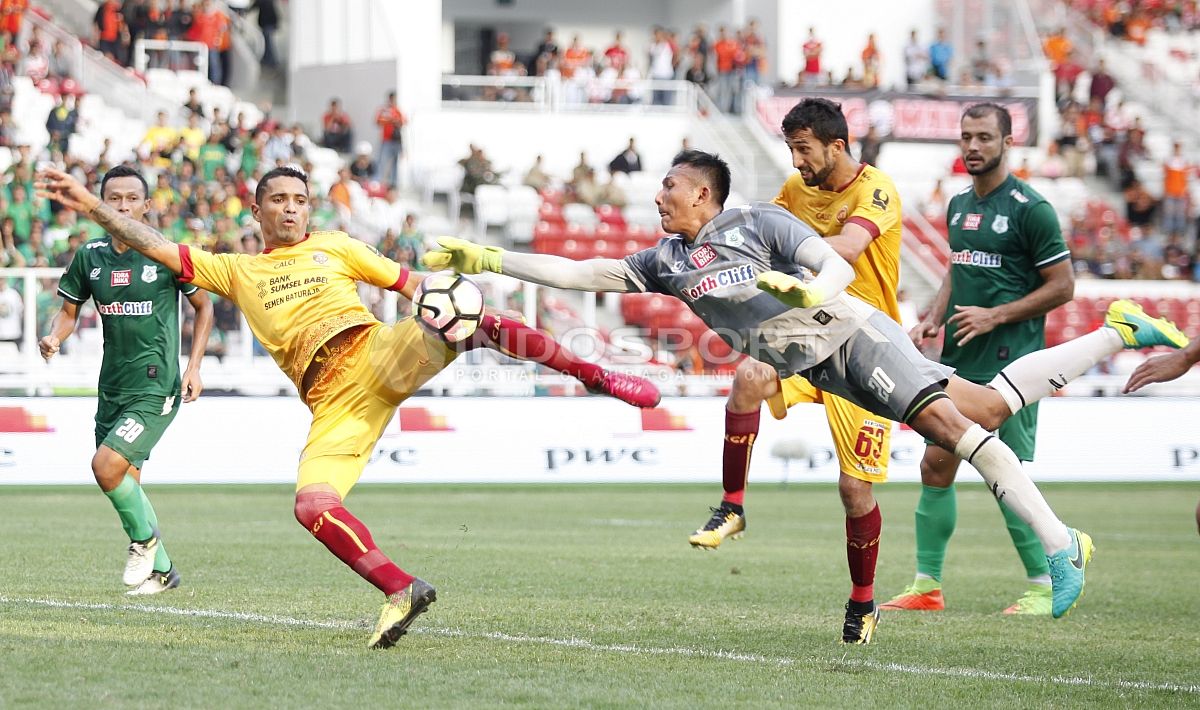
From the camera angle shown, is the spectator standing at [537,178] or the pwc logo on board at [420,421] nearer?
the pwc logo on board at [420,421]

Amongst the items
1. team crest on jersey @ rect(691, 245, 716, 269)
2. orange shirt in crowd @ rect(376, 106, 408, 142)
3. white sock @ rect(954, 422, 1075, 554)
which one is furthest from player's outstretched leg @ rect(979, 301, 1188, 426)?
orange shirt in crowd @ rect(376, 106, 408, 142)

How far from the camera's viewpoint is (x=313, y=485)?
736 centimetres

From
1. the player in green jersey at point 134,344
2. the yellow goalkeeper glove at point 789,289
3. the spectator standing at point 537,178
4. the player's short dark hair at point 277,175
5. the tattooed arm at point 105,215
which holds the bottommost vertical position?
the player in green jersey at point 134,344

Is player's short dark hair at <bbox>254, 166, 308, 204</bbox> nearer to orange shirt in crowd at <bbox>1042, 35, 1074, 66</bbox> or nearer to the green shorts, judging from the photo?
the green shorts

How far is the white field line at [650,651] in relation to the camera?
6.80 meters

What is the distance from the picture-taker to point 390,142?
96.7ft

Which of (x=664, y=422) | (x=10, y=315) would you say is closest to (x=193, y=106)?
(x=10, y=315)

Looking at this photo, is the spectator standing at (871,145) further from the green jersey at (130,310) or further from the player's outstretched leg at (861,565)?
the player's outstretched leg at (861,565)

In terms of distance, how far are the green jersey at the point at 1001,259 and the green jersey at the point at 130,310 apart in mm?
4678

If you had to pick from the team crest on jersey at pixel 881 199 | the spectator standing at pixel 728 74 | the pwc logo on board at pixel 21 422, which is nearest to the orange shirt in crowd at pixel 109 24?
the spectator standing at pixel 728 74

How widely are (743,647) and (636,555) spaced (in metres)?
4.52

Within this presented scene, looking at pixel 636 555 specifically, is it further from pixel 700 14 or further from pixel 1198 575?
pixel 700 14

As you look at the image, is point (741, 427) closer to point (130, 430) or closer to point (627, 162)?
point (130, 430)

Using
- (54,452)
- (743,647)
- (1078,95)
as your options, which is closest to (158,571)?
(743,647)
